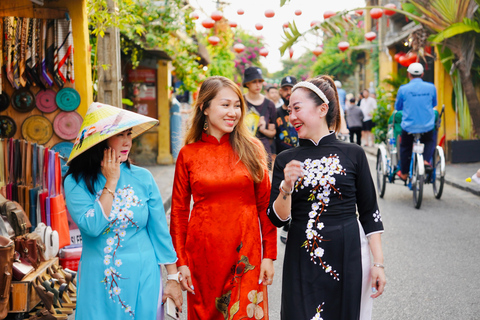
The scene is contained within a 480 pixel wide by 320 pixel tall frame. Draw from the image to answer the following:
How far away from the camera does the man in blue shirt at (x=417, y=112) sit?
31.6 feet

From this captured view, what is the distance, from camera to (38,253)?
16.8 feet

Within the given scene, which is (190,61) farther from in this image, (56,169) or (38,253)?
(38,253)

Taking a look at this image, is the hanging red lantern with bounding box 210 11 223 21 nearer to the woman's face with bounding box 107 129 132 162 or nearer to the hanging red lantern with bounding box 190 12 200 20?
the hanging red lantern with bounding box 190 12 200 20

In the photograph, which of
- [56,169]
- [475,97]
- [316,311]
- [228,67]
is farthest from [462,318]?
[228,67]

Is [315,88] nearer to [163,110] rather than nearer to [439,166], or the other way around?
[439,166]

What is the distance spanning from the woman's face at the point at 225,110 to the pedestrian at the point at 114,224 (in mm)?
557

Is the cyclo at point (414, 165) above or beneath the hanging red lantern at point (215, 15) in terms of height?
beneath

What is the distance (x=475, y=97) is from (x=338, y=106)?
13251mm

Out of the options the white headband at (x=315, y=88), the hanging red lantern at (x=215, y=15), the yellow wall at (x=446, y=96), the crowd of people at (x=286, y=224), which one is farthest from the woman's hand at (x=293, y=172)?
the yellow wall at (x=446, y=96)

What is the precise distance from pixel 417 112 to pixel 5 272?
7131 mm

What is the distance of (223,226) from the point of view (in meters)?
3.46

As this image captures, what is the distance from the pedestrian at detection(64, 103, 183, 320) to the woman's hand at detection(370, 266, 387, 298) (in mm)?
1060

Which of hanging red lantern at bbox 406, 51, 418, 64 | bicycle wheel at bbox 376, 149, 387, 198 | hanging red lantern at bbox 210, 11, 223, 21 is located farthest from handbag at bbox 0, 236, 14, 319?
hanging red lantern at bbox 406, 51, 418, 64

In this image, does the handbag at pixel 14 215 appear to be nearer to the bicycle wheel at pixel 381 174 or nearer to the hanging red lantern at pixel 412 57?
the bicycle wheel at pixel 381 174
